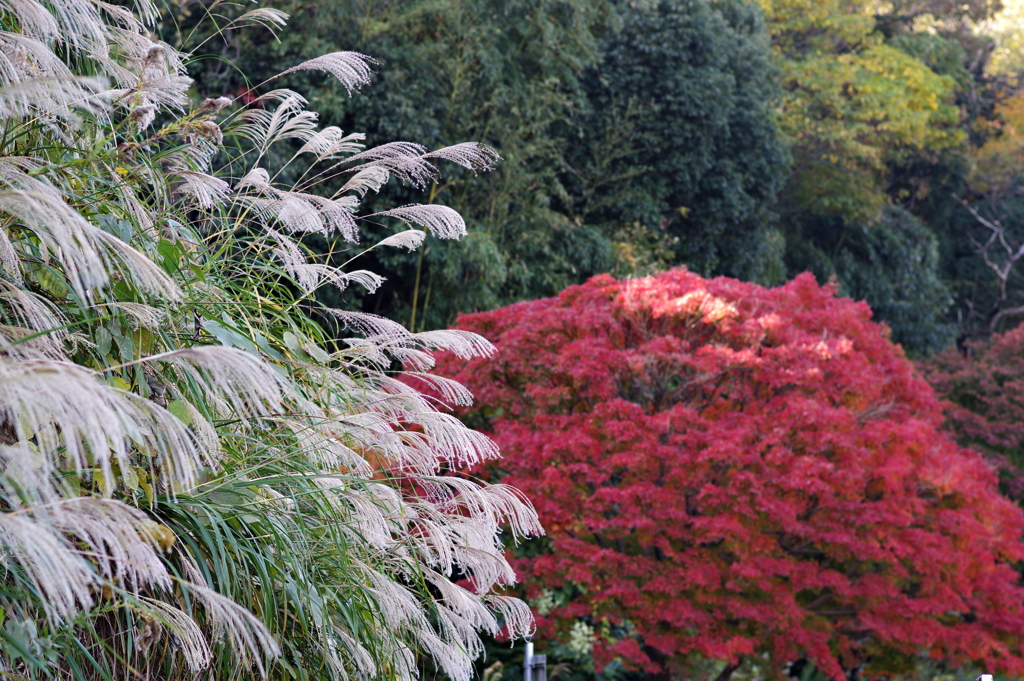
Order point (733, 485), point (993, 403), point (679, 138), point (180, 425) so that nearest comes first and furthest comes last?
point (180, 425) → point (733, 485) → point (993, 403) → point (679, 138)

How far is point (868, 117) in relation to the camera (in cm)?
1412

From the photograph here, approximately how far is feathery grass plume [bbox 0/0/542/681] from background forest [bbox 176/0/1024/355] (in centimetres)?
240

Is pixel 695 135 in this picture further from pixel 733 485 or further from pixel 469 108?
pixel 733 485

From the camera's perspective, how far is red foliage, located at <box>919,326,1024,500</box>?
355 inches

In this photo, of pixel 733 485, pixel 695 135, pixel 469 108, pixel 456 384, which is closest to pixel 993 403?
pixel 695 135

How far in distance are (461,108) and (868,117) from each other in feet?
25.6

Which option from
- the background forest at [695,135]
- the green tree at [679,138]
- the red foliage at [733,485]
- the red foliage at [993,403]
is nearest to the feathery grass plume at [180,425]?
the red foliage at [733,485]

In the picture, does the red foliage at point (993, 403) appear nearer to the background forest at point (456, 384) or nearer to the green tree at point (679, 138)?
the background forest at point (456, 384)

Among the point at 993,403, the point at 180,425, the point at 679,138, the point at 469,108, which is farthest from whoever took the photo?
the point at 679,138

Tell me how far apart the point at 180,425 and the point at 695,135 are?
33.0ft

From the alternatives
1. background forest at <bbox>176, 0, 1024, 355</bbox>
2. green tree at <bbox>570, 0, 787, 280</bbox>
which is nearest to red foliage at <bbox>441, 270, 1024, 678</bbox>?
background forest at <bbox>176, 0, 1024, 355</bbox>

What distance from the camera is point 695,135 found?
10.9m

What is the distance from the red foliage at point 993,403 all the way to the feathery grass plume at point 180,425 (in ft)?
25.3

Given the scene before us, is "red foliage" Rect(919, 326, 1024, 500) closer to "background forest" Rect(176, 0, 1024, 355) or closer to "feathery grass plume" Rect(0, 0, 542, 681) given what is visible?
"background forest" Rect(176, 0, 1024, 355)
